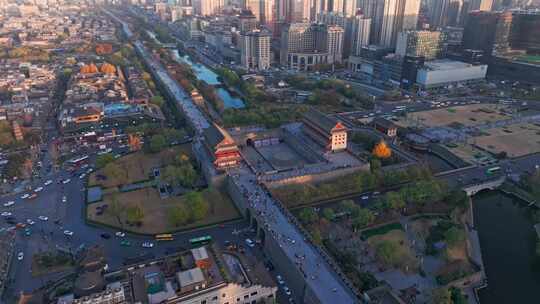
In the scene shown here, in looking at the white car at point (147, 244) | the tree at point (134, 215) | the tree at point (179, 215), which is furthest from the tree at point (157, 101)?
the white car at point (147, 244)

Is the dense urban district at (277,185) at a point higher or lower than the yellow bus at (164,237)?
higher

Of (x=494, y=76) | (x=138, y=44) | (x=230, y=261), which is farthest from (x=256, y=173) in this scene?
(x=138, y=44)

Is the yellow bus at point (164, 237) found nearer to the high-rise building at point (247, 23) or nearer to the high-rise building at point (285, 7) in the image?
the high-rise building at point (247, 23)

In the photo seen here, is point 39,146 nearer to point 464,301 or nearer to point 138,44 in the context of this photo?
point 464,301

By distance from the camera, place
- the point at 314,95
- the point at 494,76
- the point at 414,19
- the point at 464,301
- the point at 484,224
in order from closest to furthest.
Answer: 1. the point at 464,301
2. the point at 484,224
3. the point at 314,95
4. the point at 494,76
5. the point at 414,19

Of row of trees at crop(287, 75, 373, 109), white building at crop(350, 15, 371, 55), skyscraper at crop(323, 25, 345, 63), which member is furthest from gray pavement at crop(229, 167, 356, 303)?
white building at crop(350, 15, 371, 55)

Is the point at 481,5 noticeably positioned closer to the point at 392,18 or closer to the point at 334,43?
the point at 392,18
